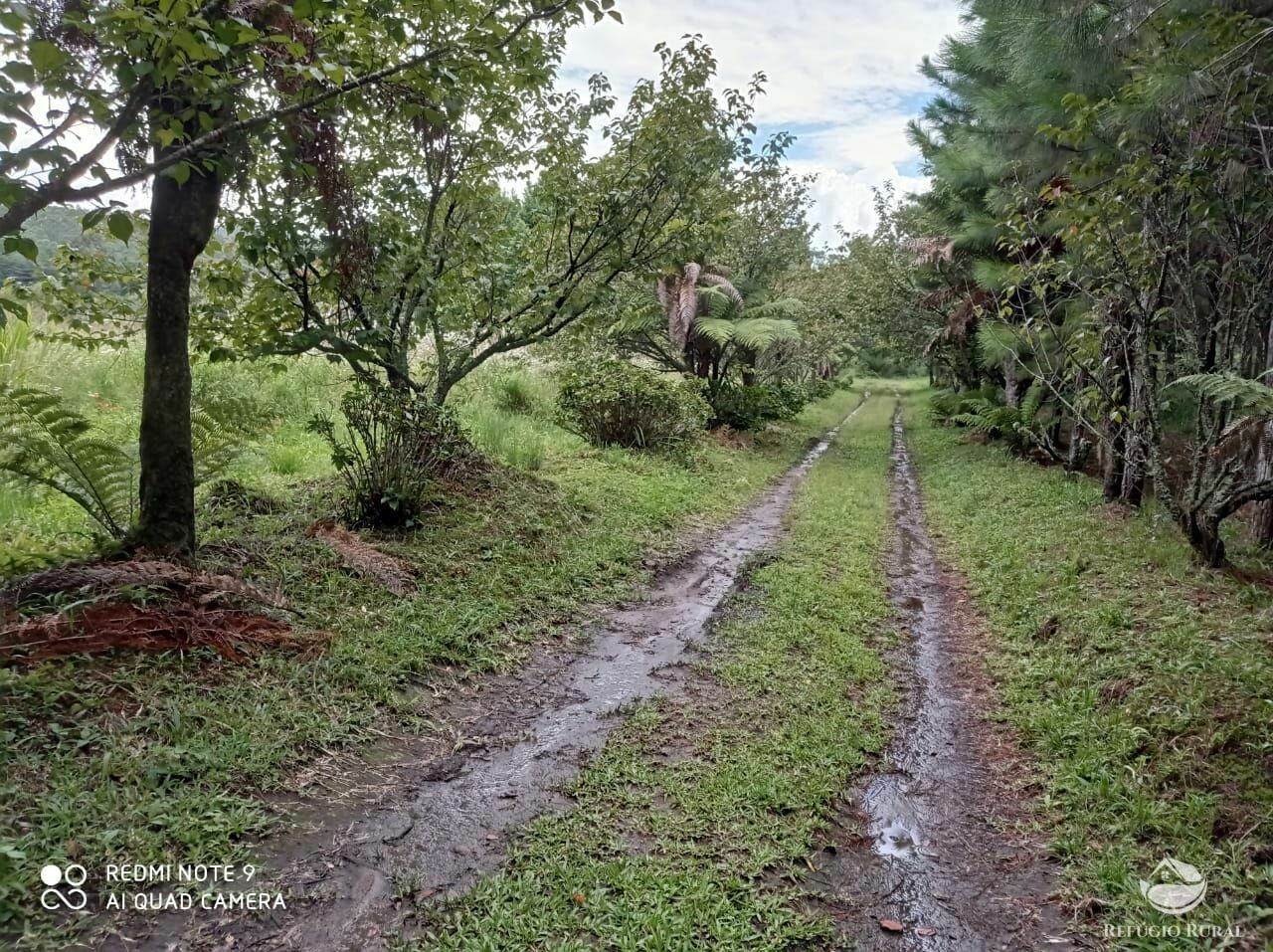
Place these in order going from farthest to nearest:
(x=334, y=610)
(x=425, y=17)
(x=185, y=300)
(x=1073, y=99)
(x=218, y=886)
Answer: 1. (x=1073, y=99)
2. (x=334, y=610)
3. (x=185, y=300)
4. (x=425, y=17)
5. (x=218, y=886)

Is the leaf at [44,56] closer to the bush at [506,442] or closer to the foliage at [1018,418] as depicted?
the bush at [506,442]

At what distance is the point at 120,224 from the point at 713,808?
3226mm

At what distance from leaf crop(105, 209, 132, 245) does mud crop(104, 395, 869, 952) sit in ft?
7.46

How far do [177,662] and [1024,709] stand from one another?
15.3 ft

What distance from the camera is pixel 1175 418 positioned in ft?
31.0

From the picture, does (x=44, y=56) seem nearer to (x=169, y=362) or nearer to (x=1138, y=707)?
(x=169, y=362)

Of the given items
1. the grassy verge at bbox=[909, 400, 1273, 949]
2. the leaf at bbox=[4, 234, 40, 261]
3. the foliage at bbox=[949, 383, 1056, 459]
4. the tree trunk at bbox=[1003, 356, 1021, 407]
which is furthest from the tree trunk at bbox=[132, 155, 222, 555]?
the tree trunk at bbox=[1003, 356, 1021, 407]

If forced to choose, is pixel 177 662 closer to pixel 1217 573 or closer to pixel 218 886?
pixel 218 886

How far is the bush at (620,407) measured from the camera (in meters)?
11.3

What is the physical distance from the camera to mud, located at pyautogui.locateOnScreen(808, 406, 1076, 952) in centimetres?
266

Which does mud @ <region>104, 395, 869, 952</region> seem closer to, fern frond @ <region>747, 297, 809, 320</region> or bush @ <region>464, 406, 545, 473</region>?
bush @ <region>464, 406, 545, 473</region>

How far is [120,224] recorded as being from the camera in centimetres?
244

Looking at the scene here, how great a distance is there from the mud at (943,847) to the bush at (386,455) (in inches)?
161

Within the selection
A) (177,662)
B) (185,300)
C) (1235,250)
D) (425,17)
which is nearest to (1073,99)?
(1235,250)
